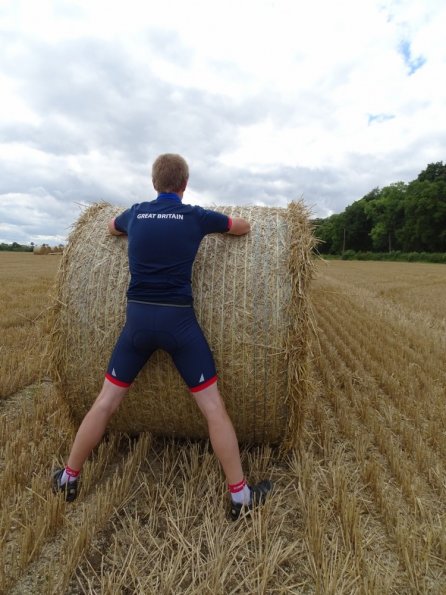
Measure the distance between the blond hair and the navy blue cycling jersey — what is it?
0.09 metres

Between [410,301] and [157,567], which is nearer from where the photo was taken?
[157,567]

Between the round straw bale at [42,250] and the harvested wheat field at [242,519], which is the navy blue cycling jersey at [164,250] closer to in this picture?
the harvested wheat field at [242,519]

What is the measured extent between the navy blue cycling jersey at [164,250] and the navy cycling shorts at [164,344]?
0.26 feet

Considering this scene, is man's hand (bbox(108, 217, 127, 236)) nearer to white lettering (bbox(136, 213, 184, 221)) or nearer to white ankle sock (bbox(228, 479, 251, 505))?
white lettering (bbox(136, 213, 184, 221))

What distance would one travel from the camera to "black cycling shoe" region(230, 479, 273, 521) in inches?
101

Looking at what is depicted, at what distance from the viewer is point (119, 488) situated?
2.72 metres

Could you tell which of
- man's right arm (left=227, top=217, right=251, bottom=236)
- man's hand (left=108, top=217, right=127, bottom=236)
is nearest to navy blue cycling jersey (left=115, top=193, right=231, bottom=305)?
man's right arm (left=227, top=217, right=251, bottom=236)

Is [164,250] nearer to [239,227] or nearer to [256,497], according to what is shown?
[239,227]

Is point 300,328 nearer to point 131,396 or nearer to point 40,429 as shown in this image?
point 131,396

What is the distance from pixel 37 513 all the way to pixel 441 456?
2.82 meters

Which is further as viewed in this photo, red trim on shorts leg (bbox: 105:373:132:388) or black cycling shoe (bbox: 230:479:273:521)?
red trim on shorts leg (bbox: 105:373:132:388)

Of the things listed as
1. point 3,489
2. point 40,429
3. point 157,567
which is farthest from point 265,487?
point 40,429

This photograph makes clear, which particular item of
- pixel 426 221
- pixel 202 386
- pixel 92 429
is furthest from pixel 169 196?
pixel 426 221

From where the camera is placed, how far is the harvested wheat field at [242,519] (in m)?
2.07
